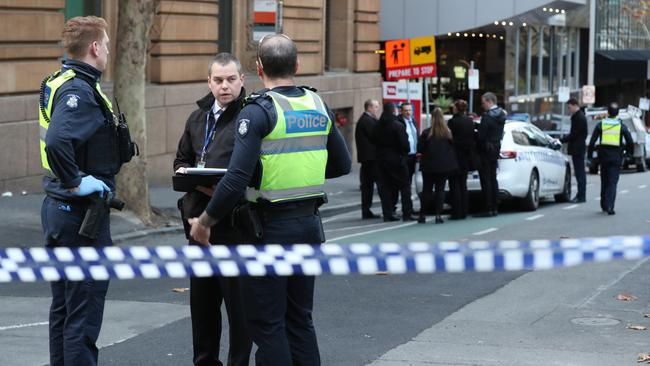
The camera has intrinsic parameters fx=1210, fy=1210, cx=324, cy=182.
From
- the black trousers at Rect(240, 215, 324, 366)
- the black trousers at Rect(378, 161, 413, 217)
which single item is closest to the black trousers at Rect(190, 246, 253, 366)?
the black trousers at Rect(240, 215, 324, 366)

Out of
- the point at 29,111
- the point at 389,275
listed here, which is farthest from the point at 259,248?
the point at 29,111

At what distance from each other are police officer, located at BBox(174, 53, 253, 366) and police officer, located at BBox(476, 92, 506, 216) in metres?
12.5

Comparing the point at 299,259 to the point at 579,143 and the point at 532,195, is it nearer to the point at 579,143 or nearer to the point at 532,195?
the point at 532,195

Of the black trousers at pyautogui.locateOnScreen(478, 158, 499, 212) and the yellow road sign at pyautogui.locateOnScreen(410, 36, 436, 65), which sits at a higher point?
the yellow road sign at pyautogui.locateOnScreen(410, 36, 436, 65)

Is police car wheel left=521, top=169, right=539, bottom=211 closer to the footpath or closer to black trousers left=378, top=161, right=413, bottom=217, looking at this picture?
black trousers left=378, top=161, right=413, bottom=217

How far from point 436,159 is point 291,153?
40.5ft

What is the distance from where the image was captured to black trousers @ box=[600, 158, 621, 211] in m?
18.9

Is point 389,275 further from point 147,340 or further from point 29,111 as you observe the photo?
point 29,111

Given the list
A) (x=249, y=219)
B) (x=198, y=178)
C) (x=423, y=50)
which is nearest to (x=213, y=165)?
(x=198, y=178)

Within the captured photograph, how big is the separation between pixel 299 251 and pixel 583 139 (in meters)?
17.7

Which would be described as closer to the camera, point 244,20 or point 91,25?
point 91,25

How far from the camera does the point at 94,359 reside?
6.16 m

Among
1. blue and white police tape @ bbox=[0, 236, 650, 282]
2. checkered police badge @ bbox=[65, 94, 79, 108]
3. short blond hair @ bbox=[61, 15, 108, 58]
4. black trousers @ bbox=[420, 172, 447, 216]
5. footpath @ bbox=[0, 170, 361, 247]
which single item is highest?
short blond hair @ bbox=[61, 15, 108, 58]

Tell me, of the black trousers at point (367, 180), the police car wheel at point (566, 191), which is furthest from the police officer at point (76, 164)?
the police car wheel at point (566, 191)
